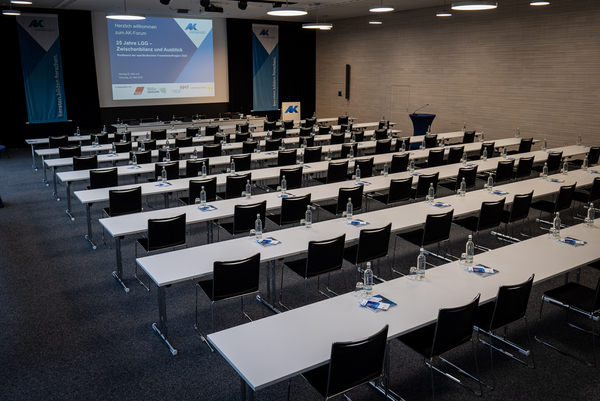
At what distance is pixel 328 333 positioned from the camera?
3.44 meters

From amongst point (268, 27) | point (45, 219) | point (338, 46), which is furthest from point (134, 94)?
point (45, 219)

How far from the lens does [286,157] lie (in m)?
10.0

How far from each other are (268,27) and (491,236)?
609 inches

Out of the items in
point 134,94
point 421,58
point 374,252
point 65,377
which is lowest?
point 65,377

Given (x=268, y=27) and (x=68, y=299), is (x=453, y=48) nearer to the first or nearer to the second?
(x=268, y=27)

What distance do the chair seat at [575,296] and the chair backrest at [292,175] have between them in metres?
4.76

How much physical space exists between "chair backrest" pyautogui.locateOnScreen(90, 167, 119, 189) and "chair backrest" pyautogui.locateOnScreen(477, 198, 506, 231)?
591 cm

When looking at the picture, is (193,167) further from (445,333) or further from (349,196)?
(445,333)

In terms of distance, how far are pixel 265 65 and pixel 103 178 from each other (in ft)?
44.9

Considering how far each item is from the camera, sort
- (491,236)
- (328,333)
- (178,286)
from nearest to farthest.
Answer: (328,333) → (178,286) → (491,236)

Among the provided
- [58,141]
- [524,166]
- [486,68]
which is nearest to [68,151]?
[58,141]

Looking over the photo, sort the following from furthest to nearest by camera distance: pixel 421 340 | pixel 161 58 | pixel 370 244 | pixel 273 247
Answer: pixel 161 58
pixel 370 244
pixel 273 247
pixel 421 340

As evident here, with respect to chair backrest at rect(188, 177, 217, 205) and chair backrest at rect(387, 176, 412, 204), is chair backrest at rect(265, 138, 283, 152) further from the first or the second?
chair backrest at rect(387, 176, 412, 204)

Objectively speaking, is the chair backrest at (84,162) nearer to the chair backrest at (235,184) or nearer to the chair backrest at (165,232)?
the chair backrest at (235,184)
